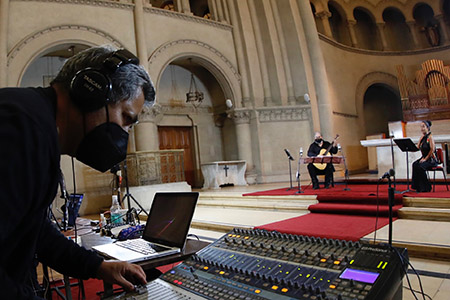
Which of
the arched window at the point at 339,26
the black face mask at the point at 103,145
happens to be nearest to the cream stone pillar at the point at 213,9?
the arched window at the point at 339,26

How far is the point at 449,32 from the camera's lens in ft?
56.0

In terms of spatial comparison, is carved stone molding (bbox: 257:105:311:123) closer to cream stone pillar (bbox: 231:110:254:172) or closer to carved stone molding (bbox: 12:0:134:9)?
cream stone pillar (bbox: 231:110:254:172)

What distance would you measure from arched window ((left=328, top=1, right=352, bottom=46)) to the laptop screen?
17269 millimetres

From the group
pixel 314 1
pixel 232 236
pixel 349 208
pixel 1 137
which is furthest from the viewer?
pixel 314 1

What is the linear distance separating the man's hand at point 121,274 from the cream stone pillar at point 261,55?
11911mm

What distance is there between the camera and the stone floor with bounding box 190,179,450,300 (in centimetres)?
286

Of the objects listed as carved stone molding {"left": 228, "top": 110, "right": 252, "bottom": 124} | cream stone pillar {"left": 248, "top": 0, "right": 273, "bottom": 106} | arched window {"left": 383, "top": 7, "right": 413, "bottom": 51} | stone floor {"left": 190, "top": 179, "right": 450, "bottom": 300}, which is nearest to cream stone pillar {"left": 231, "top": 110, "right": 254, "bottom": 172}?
carved stone molding {"left": 228, "top": 110, "right": 252, "bottom": 124}

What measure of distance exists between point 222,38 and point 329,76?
514 cm

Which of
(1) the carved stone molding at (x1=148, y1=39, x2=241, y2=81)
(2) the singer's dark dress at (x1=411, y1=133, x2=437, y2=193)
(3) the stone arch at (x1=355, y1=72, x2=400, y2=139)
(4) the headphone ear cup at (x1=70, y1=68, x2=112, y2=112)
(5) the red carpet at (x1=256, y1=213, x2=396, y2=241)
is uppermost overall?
(1) the carved stone molding at (x1=148, y1=39, x2=241, y2=81)

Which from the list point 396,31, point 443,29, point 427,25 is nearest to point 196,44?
point 396,31

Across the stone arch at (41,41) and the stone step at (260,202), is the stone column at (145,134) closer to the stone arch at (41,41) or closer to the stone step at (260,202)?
the stone step at (260,202)

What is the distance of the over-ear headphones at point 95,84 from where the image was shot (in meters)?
1.03

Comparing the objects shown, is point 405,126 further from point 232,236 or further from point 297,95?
point 232,236

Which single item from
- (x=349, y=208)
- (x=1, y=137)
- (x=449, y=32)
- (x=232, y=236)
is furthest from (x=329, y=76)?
(x=1, y=137)
